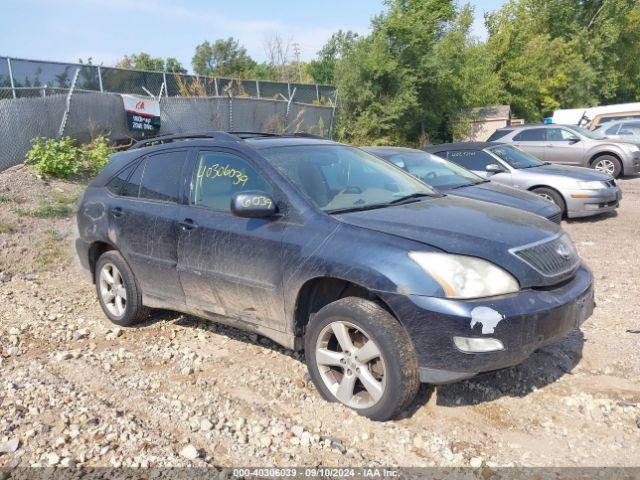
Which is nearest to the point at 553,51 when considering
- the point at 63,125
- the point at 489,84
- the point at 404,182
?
the point at 489,84

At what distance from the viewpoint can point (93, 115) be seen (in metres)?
11.4

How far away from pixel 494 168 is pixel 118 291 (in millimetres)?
6304

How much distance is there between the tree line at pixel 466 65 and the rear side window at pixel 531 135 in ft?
21.9

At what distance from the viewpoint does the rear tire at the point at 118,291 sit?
193 inches

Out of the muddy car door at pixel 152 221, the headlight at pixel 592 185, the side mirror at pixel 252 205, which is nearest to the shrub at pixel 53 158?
the muddy car door at pixel 152 221

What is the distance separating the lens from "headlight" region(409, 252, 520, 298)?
119 inches

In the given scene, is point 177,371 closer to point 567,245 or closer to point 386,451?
point 386,451

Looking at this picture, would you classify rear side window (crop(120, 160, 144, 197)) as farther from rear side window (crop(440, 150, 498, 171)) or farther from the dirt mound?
rear side window (crop(440, 150, 498, 171))

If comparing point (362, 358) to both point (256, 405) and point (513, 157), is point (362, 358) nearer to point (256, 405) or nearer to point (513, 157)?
point (256, 405)

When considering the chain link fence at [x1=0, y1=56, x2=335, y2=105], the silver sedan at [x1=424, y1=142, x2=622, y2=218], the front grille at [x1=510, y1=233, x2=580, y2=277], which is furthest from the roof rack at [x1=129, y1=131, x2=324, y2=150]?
the chain link fence at [x1=0, y1=56, x2=335, y2=105]

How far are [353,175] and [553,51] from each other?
34.4 metres

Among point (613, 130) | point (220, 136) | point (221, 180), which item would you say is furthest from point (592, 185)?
point (613, 130)

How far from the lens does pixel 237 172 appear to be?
4.11m

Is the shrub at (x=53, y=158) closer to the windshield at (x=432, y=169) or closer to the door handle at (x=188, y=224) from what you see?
the windshield at (x=432, y=169)
